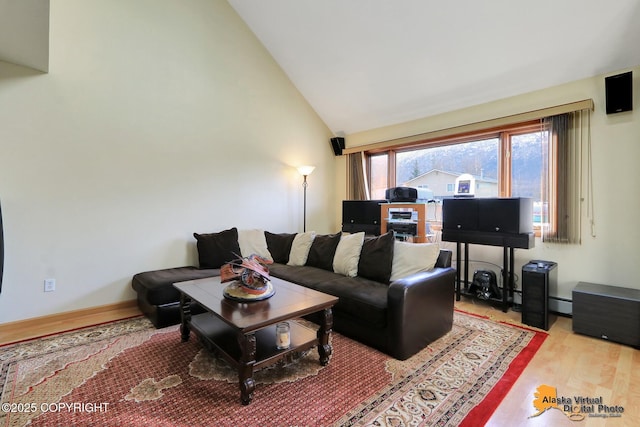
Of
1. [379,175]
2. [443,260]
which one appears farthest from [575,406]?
[379,175]

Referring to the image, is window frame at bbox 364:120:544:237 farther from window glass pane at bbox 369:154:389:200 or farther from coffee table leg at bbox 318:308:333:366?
coffee table leg at bbox 318:308:333:366

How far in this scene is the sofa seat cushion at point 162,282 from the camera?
279cm

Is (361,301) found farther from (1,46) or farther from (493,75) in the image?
(1,46)

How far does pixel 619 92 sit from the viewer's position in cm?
279

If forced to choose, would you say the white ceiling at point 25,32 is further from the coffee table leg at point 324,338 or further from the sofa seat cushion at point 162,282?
the coffee table leg at point 324,338

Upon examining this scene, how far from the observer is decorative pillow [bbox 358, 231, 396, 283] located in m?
2.78

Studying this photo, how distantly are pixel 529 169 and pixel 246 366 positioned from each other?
11.8 ft

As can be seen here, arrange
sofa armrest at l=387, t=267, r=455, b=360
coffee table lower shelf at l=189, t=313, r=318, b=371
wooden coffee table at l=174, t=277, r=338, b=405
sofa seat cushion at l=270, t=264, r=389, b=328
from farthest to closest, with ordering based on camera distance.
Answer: sofa seat cushion at l=270, t=264, r=389, b=328, sofa armrest at l=387, t=267, r=455, b=360, coffee table lower shelf at l=189, t=313, r=318, b=371, wooden coffee table at l=174, t=277, r=338, b=405

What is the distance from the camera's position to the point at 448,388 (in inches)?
73.6

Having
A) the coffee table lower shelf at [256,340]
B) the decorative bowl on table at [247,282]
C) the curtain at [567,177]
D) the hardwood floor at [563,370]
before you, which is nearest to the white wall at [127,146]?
the hardwood floor at [563,370]

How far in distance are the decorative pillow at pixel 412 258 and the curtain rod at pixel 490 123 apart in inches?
74.6

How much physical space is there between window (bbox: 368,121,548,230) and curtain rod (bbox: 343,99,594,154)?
16 centimetres

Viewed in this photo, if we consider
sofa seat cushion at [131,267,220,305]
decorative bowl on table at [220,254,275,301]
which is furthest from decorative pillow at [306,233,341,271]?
decorative bowl on table at [220,254,275,301]

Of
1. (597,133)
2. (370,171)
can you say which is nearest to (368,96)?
(370,171)
